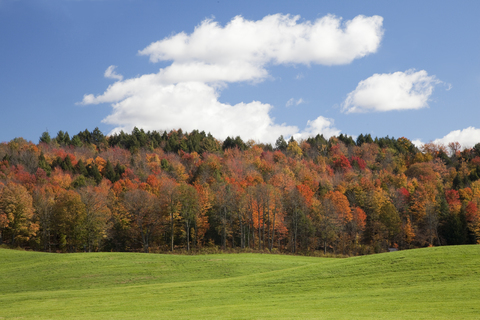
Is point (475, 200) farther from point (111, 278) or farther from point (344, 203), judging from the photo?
point (111, 278)

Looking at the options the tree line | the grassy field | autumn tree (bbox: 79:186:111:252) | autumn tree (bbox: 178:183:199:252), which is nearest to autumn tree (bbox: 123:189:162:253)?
the tree line

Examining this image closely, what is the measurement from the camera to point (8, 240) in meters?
70.8

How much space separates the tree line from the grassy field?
1009 inches

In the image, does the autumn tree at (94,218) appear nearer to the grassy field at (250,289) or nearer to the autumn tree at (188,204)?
the autumn tree at (188,204)

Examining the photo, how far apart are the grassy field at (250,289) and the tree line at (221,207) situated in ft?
84.1

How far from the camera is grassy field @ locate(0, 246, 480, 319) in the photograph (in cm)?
1998

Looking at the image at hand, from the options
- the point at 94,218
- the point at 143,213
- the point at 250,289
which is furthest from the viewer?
the point at 143,213

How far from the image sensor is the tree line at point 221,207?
68.7 metres

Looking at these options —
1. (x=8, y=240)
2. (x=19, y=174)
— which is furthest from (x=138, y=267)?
(x=19, y=174)

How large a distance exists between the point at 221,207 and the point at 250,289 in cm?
4427

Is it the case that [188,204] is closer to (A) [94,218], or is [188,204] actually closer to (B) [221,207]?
(B) [221,207]

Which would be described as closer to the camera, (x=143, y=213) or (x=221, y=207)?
(x=143, y=213)

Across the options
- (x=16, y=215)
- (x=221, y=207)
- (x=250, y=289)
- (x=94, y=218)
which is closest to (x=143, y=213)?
(x=94, y=218)

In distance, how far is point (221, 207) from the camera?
7288 centimetres
